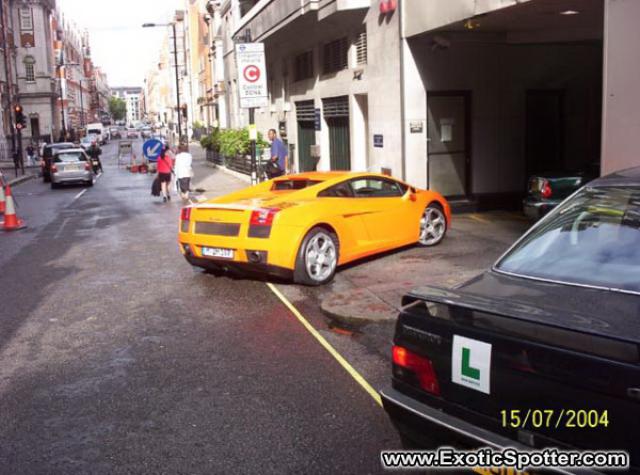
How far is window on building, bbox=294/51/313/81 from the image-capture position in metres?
22.7

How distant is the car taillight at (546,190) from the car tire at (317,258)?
3448 millimetres

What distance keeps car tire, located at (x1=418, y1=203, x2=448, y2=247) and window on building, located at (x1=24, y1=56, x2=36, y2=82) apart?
2664 inches

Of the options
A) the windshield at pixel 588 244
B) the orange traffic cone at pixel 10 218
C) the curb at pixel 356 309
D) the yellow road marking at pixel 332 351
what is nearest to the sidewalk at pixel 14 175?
the orange traffic cone at pixel 10 218

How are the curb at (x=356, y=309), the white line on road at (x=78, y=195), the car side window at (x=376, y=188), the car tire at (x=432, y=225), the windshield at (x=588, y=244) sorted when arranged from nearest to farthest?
the windshield at (x=588, y=244)
the curb at (x=356, y=309)
the car side window at (x=376, y=188)
the car tire at (x=432, y=225)
the white line on road at (x=78, y=195)

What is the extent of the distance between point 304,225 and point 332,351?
260 centimetres

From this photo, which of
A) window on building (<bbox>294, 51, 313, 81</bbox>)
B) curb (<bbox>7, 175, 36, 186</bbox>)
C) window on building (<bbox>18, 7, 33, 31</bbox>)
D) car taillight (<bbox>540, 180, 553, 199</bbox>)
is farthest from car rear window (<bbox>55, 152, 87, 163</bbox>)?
window on building (<bbox>18, 7, 33, 31</bbox>)

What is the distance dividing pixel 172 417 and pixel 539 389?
113 inches

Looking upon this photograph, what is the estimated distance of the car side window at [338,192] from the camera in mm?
9570

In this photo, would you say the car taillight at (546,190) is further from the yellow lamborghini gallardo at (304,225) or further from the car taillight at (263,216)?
the car taillight at (263,216)

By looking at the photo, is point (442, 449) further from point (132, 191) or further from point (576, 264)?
point (132, 191)

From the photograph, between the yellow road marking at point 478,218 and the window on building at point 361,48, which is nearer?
the yellow road marking at point 478,218

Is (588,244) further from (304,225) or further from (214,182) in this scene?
(214,182)

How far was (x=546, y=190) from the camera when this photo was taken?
10.6 meters

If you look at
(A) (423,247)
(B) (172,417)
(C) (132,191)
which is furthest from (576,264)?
(C) (132,191)
